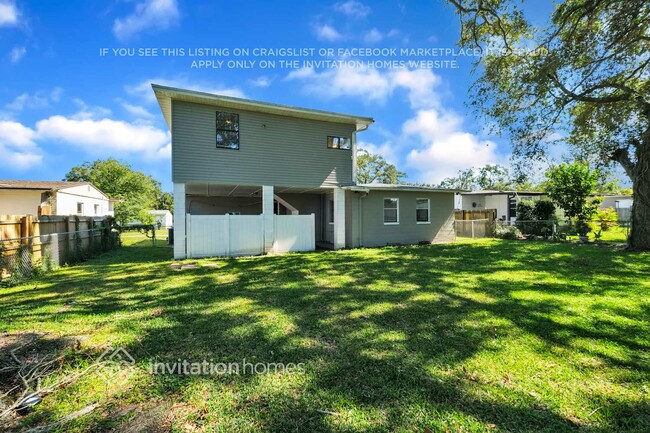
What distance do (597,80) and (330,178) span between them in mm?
10882

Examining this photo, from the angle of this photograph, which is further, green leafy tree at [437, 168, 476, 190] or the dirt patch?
green leafy tree at [437, 168, 476, 190]

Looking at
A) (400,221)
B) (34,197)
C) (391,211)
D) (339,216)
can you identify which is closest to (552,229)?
(400,221)

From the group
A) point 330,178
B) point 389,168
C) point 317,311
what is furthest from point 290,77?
point 389,168

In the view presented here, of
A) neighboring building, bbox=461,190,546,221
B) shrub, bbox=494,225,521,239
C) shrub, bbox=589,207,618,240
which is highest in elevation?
neighboring building, bbox=461,190,546,221

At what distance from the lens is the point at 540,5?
1116 cm

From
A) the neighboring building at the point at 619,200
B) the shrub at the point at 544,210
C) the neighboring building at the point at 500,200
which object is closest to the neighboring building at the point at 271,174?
the shrub at the point at 544,210

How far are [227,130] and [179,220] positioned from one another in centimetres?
363

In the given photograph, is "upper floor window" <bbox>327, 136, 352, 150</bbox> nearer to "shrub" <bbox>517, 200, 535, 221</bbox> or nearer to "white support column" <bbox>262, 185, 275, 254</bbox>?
"white support column" <bbox>262, 185, 275, 254</bbox>

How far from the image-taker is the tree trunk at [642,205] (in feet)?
34.3

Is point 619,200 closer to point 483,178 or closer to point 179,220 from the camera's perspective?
point 483,178

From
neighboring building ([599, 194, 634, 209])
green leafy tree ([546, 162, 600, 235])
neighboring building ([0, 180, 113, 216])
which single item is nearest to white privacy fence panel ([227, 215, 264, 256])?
neighboring building ([0, 180, 113, 216])

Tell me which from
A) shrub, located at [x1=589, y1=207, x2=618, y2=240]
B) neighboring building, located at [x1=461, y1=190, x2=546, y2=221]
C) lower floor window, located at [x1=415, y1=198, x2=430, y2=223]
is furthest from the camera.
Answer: neighboring building, located at [x1=461, y1=190, x2=546, y2=221]

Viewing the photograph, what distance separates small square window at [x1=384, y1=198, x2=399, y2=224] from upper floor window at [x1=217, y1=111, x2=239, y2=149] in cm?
708

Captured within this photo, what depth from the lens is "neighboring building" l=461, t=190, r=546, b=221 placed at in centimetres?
2309
